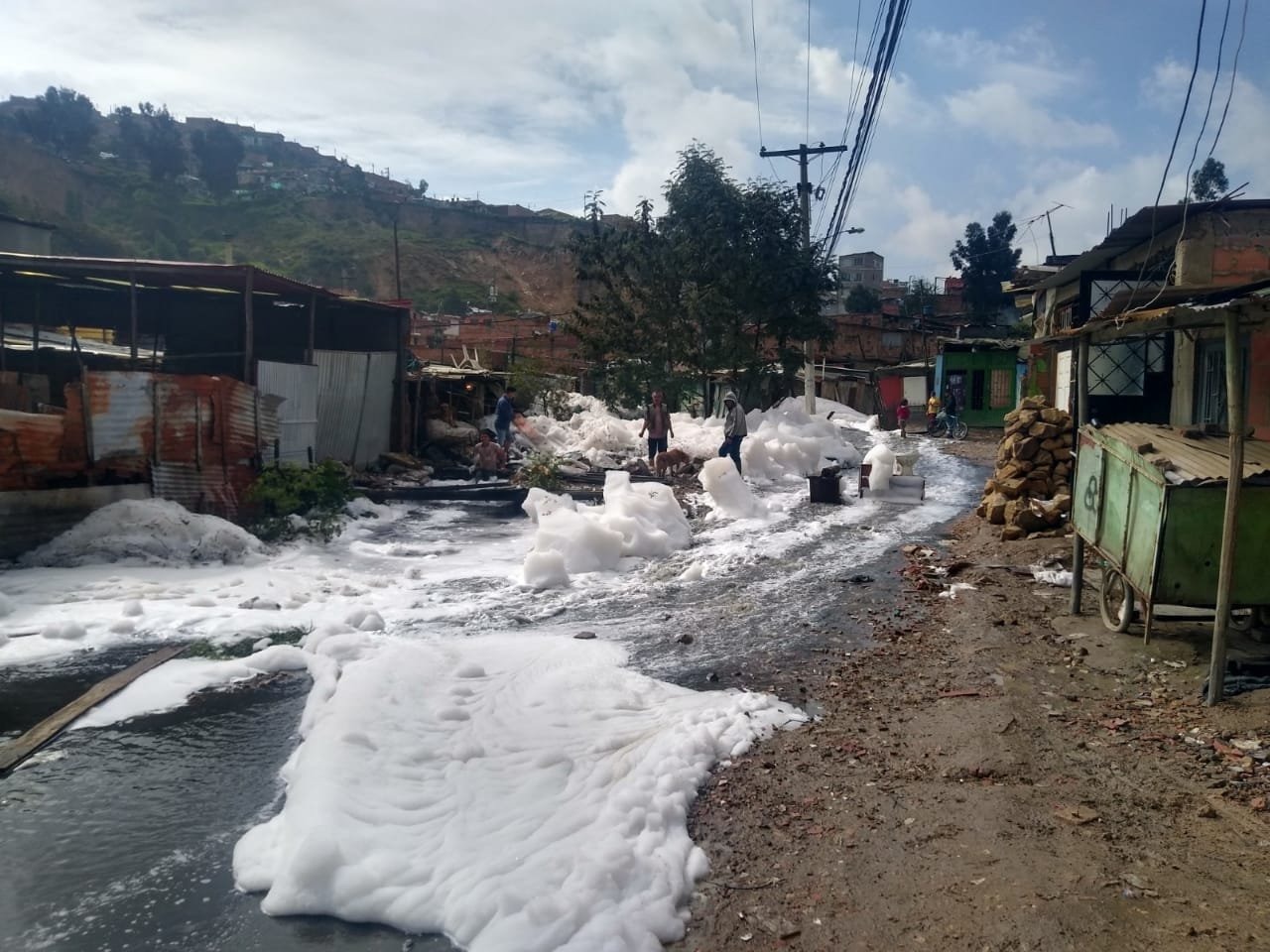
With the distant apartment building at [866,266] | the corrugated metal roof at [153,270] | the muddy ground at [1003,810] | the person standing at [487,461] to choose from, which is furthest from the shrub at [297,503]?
the distant apartment building at [866,266]

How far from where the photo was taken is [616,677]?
237 inches

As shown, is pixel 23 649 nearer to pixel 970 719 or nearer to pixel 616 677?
pixel 616 677

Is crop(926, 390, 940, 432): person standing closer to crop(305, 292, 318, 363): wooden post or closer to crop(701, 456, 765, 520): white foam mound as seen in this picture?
crop(701, 456, 765, 520): white foam mound

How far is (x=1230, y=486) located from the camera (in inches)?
191

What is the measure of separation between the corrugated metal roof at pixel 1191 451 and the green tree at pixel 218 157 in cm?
6376

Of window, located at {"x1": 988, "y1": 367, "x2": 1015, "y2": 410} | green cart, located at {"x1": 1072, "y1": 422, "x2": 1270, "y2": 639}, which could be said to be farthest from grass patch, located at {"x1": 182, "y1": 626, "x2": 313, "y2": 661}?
window, located at {"x1": 988, "y1": 367, "x2": 1015, "y2": 410}

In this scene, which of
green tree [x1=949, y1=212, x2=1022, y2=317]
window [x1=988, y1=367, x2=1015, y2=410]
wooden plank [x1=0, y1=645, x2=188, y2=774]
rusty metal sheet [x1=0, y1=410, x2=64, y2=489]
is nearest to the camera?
wooden plank [x1=0, y1=645, x2=188, y2=774]

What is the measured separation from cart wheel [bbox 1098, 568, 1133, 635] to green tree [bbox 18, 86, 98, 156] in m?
67.1

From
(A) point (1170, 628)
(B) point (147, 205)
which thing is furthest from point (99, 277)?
(B) point (147, 205)

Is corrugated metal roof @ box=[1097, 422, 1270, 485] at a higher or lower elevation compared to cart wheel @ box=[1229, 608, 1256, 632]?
higher

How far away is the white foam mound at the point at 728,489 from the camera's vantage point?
12.7 metres

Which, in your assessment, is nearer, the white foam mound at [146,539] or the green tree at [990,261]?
the white foam mound at [146,539]

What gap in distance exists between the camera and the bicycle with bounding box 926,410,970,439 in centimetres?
2392

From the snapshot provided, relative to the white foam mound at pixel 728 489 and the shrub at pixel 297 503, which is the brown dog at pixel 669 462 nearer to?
the white foam mound at pixel 728 489
